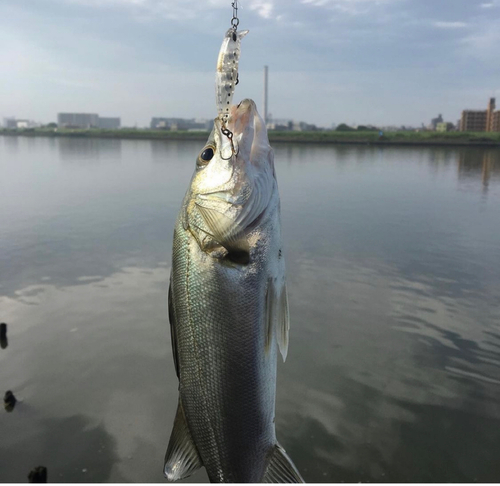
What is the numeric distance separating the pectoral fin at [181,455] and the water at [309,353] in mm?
3718

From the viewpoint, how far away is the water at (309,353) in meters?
5.80

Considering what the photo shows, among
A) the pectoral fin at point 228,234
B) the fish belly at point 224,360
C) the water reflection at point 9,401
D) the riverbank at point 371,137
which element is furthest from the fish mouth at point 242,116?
the riverbank at point 371,137

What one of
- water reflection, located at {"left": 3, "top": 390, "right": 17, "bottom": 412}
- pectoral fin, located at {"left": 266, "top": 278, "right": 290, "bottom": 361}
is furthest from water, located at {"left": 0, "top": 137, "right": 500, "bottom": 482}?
pectoral fin, located at {"left": 266, "top": 278, "right": 290, "bottom": 361}

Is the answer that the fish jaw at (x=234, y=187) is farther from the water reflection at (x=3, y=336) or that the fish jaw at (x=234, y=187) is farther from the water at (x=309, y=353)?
the water reflection at (x=3, y=336)

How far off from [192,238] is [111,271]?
11.0 meters

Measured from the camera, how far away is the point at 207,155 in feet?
7.13

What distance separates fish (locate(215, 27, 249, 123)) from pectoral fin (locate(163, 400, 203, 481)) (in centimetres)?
143

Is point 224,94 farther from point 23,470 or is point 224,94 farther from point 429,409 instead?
point 429,409

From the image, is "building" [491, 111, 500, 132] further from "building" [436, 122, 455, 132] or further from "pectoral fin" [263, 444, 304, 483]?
"pectoral fin" [263, 444, 304, 483]

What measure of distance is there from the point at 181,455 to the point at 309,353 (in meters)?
6.21

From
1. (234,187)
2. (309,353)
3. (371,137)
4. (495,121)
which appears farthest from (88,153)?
(495,121)

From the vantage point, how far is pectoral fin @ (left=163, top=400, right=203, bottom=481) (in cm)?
219

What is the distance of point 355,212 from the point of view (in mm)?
22078

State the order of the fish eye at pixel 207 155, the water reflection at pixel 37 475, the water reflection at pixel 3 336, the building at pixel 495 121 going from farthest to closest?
the building at pixel 495 121 → the water reflection at pixel 3 336 → the water reflection at pixel 37 475 → the fish eye at pixel 207 155
